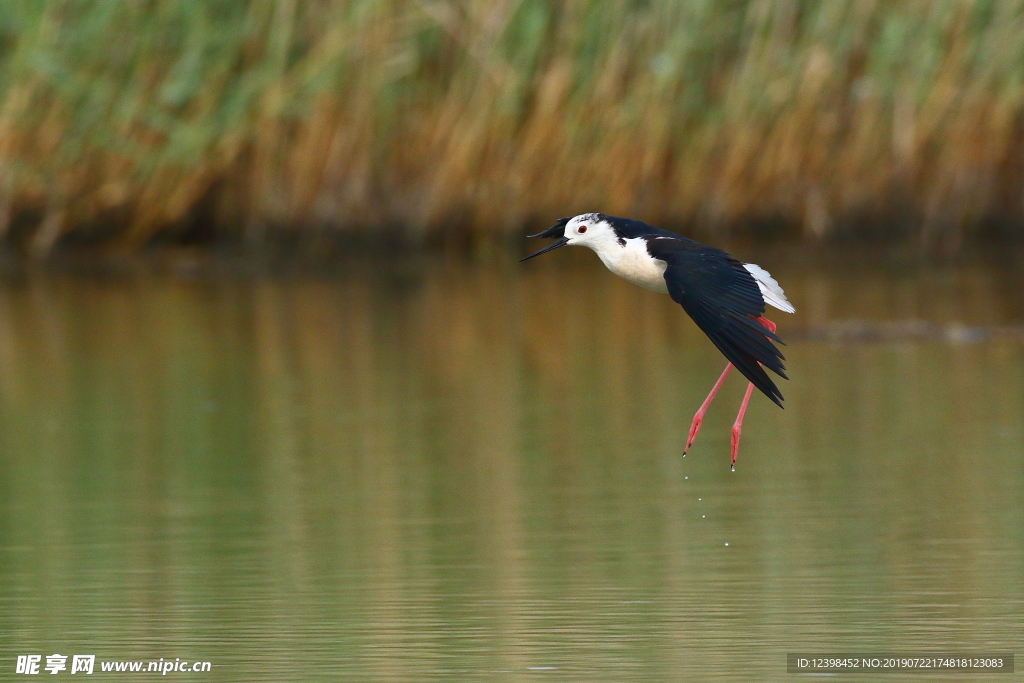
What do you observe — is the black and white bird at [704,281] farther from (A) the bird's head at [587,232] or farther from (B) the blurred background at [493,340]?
(B) the blurred background at [493,340]


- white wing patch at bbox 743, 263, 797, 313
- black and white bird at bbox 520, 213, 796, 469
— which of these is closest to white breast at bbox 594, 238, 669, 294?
black and white bird at bbox 520, 213, 796, 469

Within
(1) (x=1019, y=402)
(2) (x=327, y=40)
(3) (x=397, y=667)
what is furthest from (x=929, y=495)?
(2) (x=327, y=40)

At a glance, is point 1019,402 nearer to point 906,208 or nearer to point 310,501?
point 310,501

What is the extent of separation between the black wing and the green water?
2.20 ft

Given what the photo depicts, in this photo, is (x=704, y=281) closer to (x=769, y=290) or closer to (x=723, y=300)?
(x=723, y=300)

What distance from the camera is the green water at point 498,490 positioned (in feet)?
15.9

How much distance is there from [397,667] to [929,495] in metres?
2.66

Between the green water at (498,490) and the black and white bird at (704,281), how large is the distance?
1.92 feet

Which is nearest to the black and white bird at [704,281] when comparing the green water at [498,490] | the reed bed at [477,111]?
the green water at [498,490]

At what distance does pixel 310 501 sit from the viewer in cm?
672

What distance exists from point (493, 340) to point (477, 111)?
2794 millimetres

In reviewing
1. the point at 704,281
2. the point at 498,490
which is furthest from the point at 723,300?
the point at 498,490

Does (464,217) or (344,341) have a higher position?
(464,217)

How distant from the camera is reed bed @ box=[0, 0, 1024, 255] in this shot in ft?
42.5
